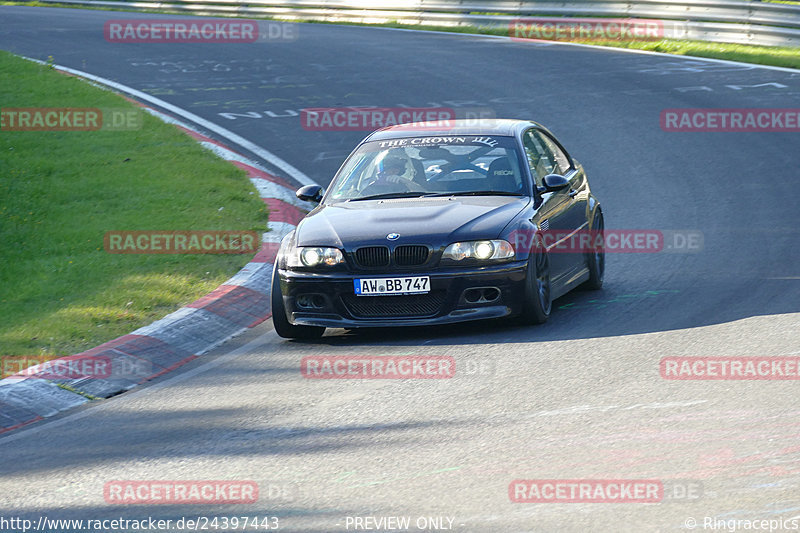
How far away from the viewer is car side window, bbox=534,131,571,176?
34.0 ft

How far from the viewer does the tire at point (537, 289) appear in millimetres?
8555

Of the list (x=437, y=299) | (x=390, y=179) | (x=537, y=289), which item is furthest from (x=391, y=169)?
(x=537, y=289)

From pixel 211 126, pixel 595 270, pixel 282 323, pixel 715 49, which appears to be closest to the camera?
pixel 282 323

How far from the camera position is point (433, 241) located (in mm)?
8453

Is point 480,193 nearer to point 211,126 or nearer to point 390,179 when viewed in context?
point 390,179

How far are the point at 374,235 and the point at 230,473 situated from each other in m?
3.05

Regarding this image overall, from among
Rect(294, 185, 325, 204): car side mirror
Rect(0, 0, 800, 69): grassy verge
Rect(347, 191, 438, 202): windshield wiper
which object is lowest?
Rect(0, 0, 800, 69): grassy verge

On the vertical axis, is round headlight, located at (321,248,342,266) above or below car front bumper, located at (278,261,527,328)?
above

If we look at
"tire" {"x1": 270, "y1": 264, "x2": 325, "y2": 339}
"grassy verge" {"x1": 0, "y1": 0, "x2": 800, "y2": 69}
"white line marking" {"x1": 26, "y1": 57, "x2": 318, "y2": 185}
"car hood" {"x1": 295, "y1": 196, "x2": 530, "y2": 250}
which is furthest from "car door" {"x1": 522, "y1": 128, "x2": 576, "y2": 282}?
"grassy verge" {"x1": 0, "y1": 0, "x2": 800, "y2": 69}

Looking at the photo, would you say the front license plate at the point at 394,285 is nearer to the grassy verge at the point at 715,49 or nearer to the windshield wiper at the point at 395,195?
the windshield wiper at the point at 395,195

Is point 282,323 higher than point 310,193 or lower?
lower

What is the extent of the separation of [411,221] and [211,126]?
381 inches

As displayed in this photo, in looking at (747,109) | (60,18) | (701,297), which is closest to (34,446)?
(701,297)

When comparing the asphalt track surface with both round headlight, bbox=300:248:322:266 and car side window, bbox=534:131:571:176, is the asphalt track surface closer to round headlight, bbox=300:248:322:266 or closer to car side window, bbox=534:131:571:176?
round headlight, bbox=300:248:322:266
